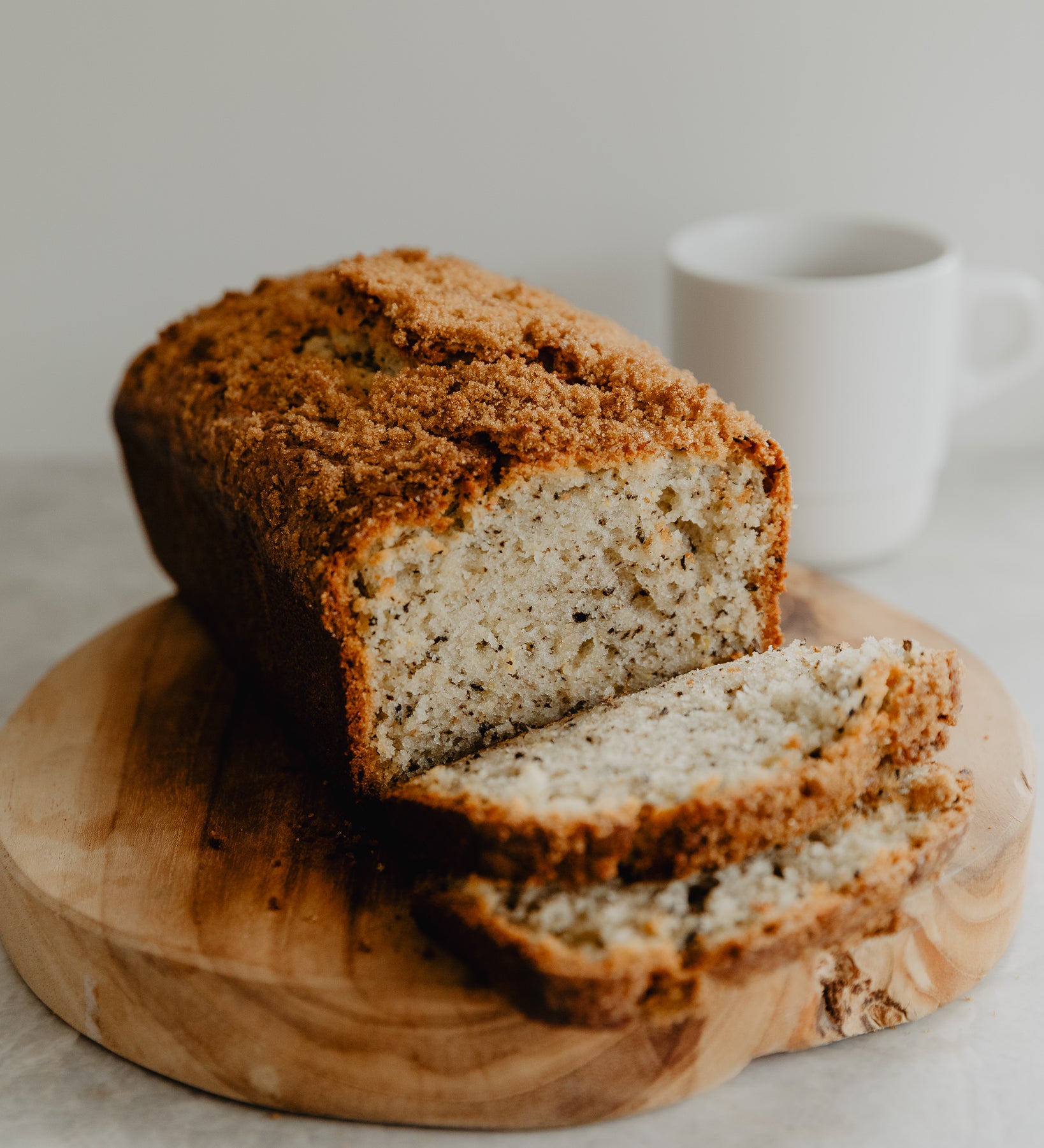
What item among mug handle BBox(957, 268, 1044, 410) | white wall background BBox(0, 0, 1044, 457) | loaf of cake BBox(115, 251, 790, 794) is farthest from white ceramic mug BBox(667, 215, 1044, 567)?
loaf of cake BBox(115, 251, 790, 794)

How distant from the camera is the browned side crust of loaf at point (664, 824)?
191cm

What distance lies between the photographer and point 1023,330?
12.5ft

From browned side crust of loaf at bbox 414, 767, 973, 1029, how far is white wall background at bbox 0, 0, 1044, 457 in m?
2.72

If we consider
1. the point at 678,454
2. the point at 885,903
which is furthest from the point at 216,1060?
the point at 678,454

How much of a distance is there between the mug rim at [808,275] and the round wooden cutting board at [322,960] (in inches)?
51.5

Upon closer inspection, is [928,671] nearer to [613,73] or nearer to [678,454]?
[678,454]

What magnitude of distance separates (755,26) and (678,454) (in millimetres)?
2127

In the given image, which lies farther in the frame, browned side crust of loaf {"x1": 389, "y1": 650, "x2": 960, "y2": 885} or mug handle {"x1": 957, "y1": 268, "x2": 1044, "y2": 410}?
mug handle {"x1": 957, "y1": 268, "x2": 1044, "y2": 410}

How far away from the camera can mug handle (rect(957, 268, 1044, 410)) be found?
375 cm

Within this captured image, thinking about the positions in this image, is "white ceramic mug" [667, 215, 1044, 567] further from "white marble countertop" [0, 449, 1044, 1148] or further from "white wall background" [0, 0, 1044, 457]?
"white marble countertop" [0, 449, 1044, 1148]

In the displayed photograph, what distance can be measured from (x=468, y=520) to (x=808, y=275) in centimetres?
203

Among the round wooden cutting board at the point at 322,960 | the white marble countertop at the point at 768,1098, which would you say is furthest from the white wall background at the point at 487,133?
the white marble countertop at the point at 768,1098

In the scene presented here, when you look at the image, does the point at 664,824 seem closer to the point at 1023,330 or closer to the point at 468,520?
the point at 468,520

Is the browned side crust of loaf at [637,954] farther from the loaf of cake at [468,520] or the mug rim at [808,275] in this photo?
the mug rim at [808,275]
